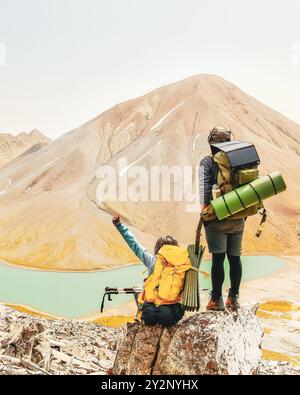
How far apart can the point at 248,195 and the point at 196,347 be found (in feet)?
7.33

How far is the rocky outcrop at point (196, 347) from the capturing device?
21.6 feet

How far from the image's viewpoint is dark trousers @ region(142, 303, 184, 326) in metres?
6.63

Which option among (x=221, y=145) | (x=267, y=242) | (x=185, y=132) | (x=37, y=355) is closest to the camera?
(x=221, y=145)

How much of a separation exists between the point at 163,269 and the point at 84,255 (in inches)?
2648

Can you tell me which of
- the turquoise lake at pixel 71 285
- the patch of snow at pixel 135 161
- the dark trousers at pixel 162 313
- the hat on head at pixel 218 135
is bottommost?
the turquoise lake at pixel 71 285

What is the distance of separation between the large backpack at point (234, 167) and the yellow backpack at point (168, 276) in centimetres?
68

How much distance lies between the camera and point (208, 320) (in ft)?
22.2

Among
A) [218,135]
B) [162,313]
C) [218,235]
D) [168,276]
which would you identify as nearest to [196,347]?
[162,313]

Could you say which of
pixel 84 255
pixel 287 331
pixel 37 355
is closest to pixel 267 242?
pixel 84 255

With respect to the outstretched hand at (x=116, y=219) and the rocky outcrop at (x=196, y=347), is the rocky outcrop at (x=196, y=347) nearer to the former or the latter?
the rocky outcrop at (x=196, y=347)

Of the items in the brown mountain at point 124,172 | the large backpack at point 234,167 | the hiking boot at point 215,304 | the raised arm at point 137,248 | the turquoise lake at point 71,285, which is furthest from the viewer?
the brown mountain at point 124,172

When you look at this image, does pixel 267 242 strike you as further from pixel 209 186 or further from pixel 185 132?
pixel 209 186

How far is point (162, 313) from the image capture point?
6641 mm

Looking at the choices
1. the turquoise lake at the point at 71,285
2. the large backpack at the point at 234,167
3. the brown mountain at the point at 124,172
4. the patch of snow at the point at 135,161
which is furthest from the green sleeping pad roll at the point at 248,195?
the patch of snow at the point at 135,161
